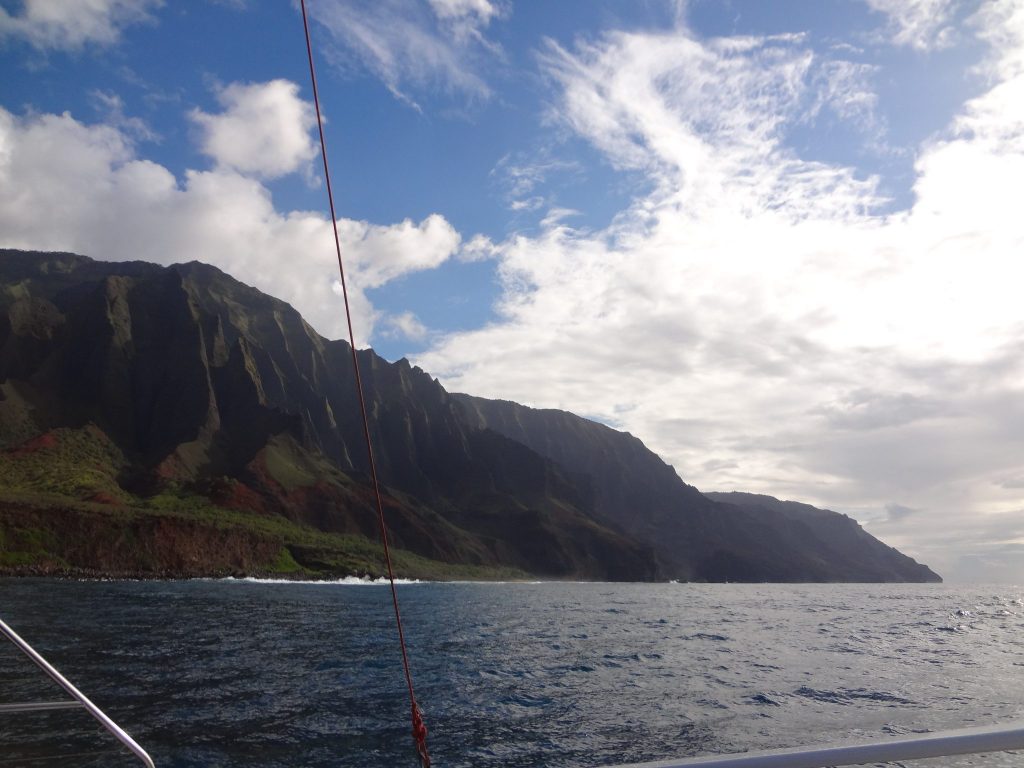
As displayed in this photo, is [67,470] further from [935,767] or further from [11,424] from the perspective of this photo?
[935,767]

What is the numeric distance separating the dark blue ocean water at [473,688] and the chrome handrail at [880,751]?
16.3m

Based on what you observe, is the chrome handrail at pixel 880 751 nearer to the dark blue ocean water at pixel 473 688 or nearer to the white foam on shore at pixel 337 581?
the dark blue ocean water at pixel 473 688

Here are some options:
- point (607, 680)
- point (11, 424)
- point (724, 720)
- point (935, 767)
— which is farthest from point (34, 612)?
point (11, 424)

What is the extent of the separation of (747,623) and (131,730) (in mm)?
61497

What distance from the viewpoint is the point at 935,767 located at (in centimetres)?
1867

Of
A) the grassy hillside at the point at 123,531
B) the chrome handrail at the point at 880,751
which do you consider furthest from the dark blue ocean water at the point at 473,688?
the grassy hillside at the point at 123,531

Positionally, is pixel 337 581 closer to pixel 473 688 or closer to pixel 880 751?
pixel 473 688

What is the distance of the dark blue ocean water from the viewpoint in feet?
63.6

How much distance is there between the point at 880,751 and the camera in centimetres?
434

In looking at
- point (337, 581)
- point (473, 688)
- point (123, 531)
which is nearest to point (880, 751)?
point (473, 688)

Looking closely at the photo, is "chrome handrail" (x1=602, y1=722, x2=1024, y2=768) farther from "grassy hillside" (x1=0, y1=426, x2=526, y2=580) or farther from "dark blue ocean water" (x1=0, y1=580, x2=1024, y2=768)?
"grassy hillside" (x1=0, y1=426, x2=526, y2=580)

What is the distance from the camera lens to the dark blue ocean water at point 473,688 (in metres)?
19.4

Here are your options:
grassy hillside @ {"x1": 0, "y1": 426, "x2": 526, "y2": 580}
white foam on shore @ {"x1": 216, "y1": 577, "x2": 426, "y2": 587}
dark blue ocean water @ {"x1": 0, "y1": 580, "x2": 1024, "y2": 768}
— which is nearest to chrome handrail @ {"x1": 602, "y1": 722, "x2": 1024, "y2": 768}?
dark blue ocean water @ {"x1": 0, "y1": 580, "x2": 1024, "y2": 768}

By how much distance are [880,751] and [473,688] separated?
88.7 feet
